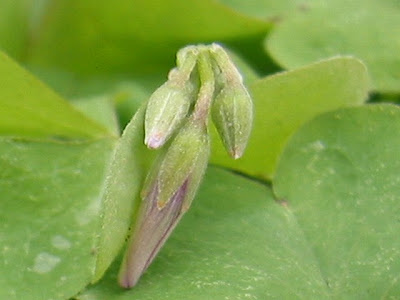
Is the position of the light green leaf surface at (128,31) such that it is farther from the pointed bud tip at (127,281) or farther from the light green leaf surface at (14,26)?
the pointed bud tip at (127,281)

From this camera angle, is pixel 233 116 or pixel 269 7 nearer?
pixel 233 116

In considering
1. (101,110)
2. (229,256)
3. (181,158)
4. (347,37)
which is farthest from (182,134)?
(347,37)

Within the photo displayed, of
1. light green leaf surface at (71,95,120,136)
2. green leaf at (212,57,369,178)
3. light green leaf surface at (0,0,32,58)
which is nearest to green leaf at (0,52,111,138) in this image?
light green leaf surface at (71,95,120,136)

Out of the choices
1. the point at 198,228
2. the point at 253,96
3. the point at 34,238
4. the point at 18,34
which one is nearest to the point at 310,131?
the point at 253,96

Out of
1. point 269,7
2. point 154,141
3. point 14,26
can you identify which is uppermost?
point 154,141

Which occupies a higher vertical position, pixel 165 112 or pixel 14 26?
pixel 165 112

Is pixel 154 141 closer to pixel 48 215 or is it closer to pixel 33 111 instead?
pixel 48 215
